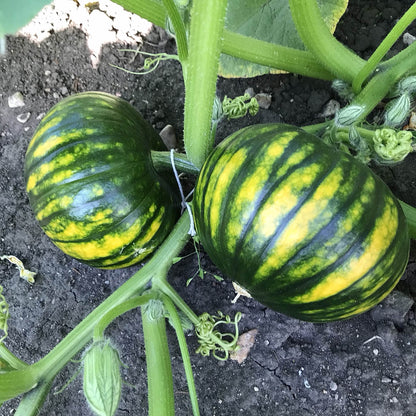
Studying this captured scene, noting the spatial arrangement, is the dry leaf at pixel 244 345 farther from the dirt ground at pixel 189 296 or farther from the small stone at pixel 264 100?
the small stone at pixel 264 100

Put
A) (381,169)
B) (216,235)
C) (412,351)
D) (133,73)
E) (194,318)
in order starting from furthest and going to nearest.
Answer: (133,73)
(381,169)
(412,351)
(194,318)
(216,235)

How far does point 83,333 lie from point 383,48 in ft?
3.60

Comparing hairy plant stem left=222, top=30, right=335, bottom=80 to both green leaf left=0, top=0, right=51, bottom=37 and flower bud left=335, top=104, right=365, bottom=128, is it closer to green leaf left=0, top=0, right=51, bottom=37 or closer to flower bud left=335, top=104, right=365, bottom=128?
flower bud left=335, top=104, right=365, bottom=128

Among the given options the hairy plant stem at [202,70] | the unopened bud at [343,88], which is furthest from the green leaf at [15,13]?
the unopened bud at [343,88]

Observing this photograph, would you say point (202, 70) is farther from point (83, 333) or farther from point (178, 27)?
point (83, 333)

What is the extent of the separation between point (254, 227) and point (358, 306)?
1.13 ft

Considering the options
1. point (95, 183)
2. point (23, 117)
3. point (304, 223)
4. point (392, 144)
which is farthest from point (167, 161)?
point (23, 117)

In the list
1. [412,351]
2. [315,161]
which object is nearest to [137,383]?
[412,351]

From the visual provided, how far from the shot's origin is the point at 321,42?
1.43 meters

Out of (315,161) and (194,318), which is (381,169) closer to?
(315,161)

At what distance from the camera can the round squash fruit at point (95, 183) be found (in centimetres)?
137

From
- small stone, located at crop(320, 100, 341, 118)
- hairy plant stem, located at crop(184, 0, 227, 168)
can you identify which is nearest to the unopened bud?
small stone, located at crop(320, 100, 341, 118)

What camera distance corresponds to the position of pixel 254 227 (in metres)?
1.16

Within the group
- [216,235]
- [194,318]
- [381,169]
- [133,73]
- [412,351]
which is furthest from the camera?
[133,73]
